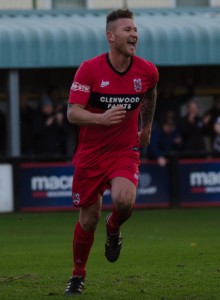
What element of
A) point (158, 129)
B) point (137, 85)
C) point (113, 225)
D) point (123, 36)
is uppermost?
point (123, 36)

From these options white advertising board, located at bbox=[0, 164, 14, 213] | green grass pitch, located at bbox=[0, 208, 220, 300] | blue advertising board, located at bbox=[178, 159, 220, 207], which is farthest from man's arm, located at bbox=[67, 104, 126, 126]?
blue advertising board, located at bbox=[178, 159, 220, 207]

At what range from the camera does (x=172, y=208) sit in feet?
64.6

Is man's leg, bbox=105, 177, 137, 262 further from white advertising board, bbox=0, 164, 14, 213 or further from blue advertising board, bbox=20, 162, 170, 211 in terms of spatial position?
blue advertising board, bbox=20, 162, 170, 211

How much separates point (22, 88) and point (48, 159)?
3.93 metres

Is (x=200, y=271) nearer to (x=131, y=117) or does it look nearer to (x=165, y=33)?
(x=131, y=117)

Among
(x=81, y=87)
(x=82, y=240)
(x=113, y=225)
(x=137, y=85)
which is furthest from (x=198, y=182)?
(x=81, y=87)

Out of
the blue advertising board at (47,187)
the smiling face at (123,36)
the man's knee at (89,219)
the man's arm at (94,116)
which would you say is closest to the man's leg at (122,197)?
the man's knee at (89,219)

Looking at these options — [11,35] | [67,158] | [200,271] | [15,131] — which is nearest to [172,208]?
[67,158]

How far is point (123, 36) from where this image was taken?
8477 mm

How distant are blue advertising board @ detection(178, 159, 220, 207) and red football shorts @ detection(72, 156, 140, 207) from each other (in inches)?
438

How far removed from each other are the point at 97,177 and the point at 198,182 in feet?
36.9

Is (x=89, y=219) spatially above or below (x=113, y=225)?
above

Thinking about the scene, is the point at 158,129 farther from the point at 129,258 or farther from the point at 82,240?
the point at 82,240

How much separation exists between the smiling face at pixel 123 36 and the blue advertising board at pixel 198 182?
1130 centimetres
